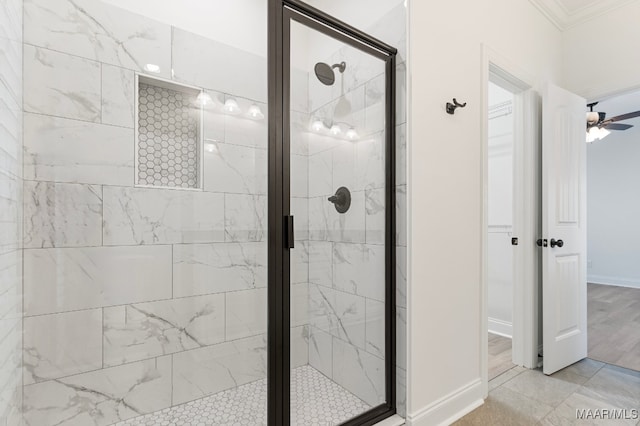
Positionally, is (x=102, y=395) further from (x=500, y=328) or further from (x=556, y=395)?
(x=500, y=328)

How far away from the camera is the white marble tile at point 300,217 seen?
4.91 ft

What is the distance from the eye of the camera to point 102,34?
1.80 meters

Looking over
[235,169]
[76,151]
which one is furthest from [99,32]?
[235,169]

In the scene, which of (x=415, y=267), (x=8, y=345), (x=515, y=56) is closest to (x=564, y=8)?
(x=515, y=56)

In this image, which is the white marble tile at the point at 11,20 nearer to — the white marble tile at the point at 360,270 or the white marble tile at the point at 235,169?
the white marble tile at the point at 235,169

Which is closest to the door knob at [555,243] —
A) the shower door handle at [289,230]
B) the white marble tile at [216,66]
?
the shower door handle at [289,230]

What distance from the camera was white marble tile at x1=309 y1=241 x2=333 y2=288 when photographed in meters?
1.60

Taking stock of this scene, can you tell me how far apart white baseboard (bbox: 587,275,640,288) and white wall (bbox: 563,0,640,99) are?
4550mm

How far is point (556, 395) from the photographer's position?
2066 millimetres

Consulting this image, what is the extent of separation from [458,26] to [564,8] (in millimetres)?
1502

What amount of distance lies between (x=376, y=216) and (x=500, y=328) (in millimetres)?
2373

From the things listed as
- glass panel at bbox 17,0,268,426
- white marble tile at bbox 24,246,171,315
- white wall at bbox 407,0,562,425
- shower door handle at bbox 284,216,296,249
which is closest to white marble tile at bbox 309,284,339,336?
shower door handle at bbox 284,216,296,249

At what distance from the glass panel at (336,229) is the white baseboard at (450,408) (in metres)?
0.21

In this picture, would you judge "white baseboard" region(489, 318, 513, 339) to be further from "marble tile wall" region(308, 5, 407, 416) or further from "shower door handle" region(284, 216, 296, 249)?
"shower door handle" region(284, 216, 296, 249)
